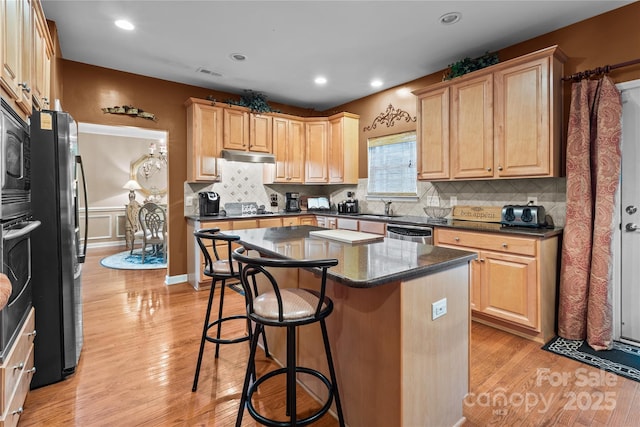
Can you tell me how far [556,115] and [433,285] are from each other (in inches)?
90.5

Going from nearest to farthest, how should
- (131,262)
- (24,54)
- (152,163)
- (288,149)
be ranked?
(24,54), (288,149), (131,262), (152,163)

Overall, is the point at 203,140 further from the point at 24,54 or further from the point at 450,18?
the point at 450,18

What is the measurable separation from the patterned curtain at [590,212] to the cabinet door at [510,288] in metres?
0.32

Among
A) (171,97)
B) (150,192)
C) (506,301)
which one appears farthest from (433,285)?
(150,192)

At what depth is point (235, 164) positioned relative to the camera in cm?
511

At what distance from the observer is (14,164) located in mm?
1719

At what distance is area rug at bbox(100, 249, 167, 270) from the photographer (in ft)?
18.0

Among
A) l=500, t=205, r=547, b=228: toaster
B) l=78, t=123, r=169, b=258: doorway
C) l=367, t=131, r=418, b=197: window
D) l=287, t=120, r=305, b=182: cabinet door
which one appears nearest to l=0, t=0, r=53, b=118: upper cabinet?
l=287, t=120, r=305, b=182: cabinet door

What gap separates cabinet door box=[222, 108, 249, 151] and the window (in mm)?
1852

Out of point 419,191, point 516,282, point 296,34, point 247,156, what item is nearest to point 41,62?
point 296,34

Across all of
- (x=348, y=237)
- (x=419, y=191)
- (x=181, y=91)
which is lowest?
(x=348, y=237)

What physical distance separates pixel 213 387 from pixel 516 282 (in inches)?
97.1

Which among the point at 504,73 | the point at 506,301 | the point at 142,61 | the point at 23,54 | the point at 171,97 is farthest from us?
the point at 171,97

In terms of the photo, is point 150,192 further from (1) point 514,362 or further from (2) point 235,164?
(1) point 514,362
